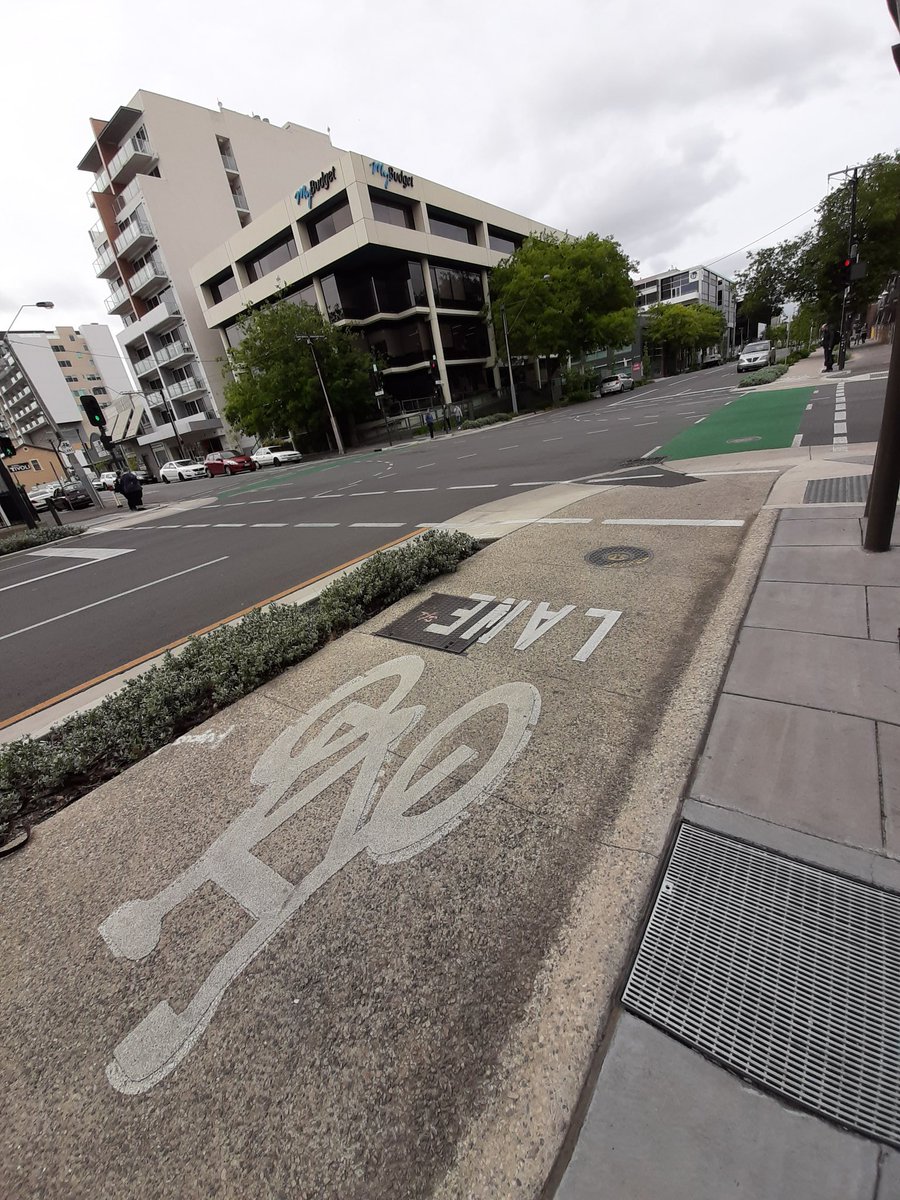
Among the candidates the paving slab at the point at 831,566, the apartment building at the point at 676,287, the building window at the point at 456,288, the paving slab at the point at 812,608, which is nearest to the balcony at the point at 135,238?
the building window at the point at 456,288

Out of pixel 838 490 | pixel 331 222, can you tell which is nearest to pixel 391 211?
pixel 331 222

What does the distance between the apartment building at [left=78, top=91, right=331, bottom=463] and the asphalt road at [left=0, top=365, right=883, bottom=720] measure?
39.5m

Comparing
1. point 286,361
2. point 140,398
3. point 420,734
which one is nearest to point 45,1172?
point 420,734

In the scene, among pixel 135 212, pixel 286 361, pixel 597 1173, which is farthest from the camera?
pixel 135 212

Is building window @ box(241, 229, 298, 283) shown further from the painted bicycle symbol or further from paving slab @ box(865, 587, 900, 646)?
paving slab @ box(865, 587, 900, 646)

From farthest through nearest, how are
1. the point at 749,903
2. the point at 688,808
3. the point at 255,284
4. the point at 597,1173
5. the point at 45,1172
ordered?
the point at 255,284
the point at 688,808
the point at 749,903
the point at 45,1172
the point at 597,1173

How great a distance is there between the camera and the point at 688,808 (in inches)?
93.7

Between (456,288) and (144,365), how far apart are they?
1430 inches

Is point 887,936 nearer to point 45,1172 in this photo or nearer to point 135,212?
point 45,1172

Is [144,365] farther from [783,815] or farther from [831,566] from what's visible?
[783,815]

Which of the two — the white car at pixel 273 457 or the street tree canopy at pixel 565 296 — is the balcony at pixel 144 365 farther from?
the street tree canopy at pixel 565 296

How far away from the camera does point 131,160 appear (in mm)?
45000

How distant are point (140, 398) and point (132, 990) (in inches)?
2838

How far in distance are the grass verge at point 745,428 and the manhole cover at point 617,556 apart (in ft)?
20.6
